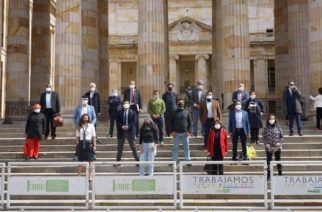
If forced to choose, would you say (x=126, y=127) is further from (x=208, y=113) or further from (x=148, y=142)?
(x=208, y=113)

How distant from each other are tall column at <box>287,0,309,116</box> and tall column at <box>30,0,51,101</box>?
1621 centimetres

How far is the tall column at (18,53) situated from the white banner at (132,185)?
18.6 metres

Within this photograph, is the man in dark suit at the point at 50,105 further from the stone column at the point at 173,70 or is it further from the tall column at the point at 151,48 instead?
the stone column at the point at 173,70

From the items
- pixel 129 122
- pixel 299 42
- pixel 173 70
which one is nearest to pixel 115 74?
pixel 173 70

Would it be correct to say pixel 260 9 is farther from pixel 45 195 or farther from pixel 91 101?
pixel 45 195

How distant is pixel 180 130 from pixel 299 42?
14.8 m

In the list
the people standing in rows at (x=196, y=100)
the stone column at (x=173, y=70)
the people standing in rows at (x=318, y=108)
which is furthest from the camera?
the stone column at (x=173, y=70)

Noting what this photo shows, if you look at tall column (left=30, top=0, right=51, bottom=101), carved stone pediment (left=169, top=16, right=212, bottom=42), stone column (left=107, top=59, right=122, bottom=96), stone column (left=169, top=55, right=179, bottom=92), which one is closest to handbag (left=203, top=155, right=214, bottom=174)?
tall column (left=30, top=0, right=51, bottom=101)

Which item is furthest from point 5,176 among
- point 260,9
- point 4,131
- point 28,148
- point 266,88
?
point 260,9

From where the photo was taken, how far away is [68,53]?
2600cm

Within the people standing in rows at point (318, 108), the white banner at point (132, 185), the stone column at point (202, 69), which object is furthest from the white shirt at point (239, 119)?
the stone column at point (202, 69)

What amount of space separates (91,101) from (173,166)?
28.5 feet

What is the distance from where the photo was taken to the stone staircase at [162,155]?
1370 cm

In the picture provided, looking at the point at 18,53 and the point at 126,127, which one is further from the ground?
the point at 18,53
